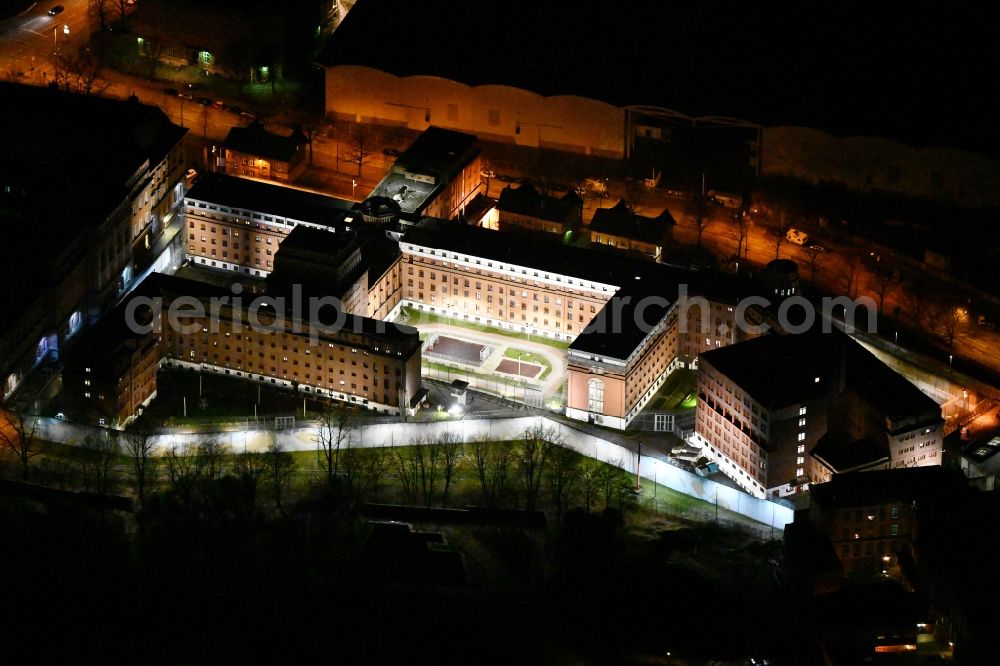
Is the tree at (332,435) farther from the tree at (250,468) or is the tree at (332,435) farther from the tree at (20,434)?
the tree at (20,434)

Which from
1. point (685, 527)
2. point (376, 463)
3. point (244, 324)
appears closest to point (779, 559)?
point (685, 527)

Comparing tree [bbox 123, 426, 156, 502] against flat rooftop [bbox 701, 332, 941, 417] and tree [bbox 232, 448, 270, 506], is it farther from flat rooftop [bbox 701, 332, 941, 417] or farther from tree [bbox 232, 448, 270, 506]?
flat rooftop [bbox 701, 332, 941, 417]

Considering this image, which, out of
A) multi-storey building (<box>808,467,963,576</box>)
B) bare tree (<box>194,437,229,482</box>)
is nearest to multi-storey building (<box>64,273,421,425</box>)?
bare tree (<box>194,437,229,482</box>)

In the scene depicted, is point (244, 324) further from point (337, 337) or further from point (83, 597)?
point (83, 597)

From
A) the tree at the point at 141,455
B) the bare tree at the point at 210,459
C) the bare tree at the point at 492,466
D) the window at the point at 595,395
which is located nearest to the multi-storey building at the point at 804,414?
the window at the point at 595,395

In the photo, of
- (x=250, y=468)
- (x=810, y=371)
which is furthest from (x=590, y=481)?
(x=250, y=468)
